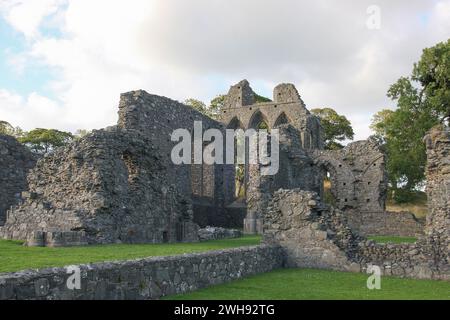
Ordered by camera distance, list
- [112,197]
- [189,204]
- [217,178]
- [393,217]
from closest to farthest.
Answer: [112,197]
[189,204]
[393,217]
[217,178]

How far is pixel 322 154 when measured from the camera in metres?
31.1

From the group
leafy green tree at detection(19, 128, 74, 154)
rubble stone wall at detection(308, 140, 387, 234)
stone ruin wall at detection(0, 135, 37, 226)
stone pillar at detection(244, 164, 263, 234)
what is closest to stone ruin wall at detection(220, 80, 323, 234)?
stone pillar at detection(244, 164, 263, 234)

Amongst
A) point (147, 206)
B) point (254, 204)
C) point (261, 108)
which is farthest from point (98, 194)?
point (261, 108)

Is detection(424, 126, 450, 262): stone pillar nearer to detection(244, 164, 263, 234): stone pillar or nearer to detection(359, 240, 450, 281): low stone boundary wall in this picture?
detection(359, 240, 450, 281): low stone boundary wall

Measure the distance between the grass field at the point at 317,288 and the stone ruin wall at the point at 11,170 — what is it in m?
12.8

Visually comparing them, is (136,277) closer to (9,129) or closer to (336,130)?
(336,130)

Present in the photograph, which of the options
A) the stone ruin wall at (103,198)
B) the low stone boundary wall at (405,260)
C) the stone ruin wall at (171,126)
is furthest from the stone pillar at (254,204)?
the low stone boundary wall at (405,260)

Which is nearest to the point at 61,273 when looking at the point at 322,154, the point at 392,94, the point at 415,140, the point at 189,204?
the point at 189,204

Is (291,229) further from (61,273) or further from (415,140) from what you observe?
(415,140)

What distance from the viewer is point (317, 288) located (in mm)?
8266

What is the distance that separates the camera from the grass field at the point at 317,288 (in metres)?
7.40

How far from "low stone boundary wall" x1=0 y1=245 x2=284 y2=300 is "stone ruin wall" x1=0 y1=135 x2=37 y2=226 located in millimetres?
12635
